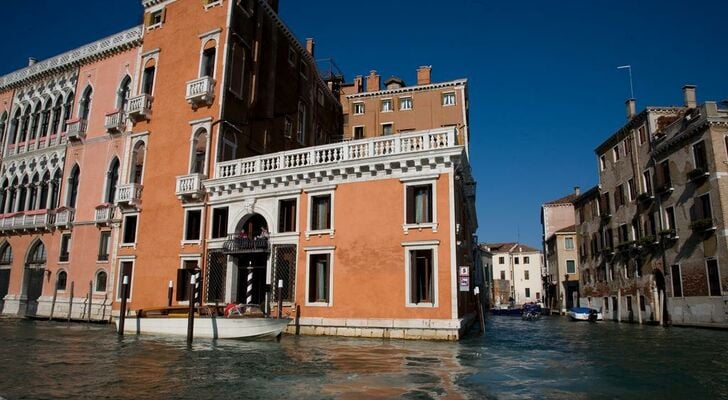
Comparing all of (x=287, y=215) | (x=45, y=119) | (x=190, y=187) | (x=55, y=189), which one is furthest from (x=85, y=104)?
(x=287, y=215)

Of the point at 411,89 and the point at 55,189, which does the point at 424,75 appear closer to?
the point at 411,89

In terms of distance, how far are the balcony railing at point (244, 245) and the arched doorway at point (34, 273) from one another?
13.8 m

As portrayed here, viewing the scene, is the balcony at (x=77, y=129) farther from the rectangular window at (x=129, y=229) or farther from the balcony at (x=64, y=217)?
the rectangular window at (x=129, y=229)

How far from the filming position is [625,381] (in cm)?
941

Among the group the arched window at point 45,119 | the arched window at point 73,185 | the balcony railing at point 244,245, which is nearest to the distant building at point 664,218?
the balcony railing at point 244,245

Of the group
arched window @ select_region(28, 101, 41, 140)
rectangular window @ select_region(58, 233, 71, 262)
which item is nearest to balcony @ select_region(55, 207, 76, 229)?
rectangular window @ select_region(58, 233, 71, 262)

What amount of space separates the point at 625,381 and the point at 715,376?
2.25m

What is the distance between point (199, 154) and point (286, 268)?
26.2 ft

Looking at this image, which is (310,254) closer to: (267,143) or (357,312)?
(357,312)

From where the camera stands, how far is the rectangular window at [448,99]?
33125mm

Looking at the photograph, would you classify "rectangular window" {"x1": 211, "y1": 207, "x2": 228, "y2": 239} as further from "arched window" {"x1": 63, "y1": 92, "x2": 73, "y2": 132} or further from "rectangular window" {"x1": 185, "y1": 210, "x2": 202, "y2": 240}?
"arched window" {"x1": 63, "y1": 92, "x2": 73, "y2": 132}

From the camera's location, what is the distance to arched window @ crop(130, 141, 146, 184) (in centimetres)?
2336

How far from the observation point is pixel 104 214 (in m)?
23.6

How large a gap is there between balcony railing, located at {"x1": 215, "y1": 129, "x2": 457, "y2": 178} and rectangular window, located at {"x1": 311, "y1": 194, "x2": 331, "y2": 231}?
135 cm
